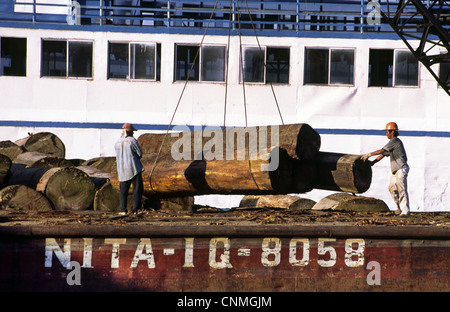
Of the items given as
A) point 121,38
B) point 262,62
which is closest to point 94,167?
point 121,38

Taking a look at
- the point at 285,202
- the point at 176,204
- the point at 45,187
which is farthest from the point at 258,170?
the point at 45,187

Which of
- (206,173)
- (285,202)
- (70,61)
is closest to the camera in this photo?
(206,173)

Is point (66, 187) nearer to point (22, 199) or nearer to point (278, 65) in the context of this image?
point (22, 199)

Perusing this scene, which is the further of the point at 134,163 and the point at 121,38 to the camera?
the point at 121,38

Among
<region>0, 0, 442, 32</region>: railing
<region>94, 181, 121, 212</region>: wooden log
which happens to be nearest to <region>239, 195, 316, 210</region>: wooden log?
<region>94, 181, 121, 212</region>: wooden log

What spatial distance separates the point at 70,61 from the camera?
17.2m

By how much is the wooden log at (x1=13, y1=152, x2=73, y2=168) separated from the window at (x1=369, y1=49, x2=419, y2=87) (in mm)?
8842

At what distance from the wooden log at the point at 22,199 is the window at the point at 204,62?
657 centimetres

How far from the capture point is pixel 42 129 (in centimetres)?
1675

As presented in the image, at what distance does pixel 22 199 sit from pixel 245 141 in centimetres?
448

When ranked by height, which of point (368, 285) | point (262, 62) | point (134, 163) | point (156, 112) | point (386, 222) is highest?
point (262, 62)

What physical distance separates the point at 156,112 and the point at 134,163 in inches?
260
